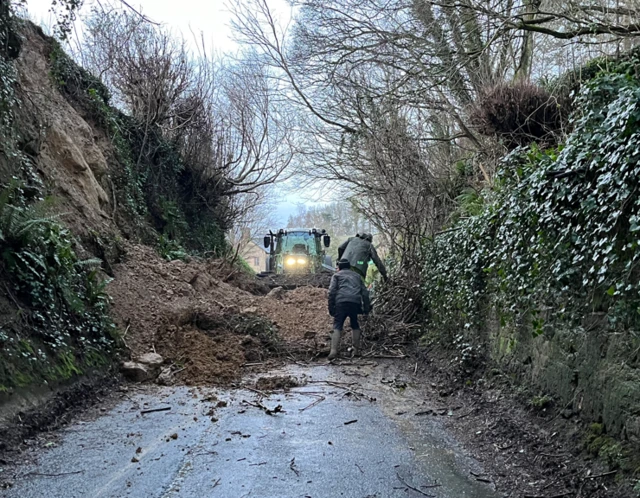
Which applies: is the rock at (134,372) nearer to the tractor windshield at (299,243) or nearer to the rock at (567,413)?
the rock at (567,413)

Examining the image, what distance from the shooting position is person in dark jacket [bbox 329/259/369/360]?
1023cm

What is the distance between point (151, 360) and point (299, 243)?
52.9 feet

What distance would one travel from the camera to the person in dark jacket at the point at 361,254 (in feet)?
37.1

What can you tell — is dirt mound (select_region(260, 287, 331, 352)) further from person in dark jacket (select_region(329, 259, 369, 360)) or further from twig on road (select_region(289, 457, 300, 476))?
twig on road (select_region(289, 457, 300, 476))

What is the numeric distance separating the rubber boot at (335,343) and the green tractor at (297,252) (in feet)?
41.0

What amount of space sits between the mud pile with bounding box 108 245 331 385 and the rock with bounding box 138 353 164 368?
0.12m

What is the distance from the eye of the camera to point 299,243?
23891mm

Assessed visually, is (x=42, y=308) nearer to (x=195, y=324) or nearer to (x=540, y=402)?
(x=195, y=324)

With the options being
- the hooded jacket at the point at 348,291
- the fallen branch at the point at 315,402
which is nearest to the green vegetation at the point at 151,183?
the hooded jacket at the point at 348,291

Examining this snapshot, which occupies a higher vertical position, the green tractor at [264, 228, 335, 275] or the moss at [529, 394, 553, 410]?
the green tractor at [264, 228, 335, 275]

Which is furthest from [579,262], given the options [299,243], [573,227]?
[299,243]

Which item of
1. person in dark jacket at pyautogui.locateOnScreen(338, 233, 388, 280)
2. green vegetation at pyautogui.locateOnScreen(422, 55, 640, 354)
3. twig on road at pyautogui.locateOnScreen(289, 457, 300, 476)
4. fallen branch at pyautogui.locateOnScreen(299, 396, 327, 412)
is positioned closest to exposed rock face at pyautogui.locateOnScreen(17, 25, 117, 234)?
person in dark jacket at pyautogui.locateOnScreen(338, 233, 388, 280)

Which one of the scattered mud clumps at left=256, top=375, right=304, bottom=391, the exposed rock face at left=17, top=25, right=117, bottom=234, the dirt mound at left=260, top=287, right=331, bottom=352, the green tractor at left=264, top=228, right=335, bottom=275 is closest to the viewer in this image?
the scattered mud clumps at left=256, top=375, right=304, bottom=391

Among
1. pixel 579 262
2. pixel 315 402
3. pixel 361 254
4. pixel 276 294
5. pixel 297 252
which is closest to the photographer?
pixel 579 262
